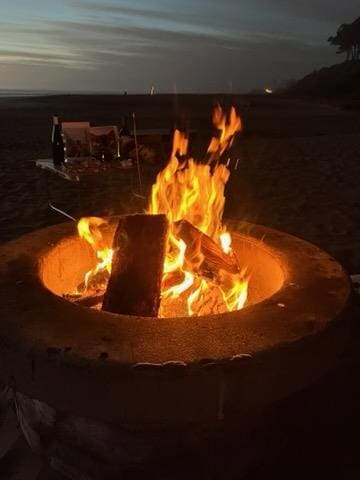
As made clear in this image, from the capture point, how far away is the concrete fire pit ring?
5.27 feet

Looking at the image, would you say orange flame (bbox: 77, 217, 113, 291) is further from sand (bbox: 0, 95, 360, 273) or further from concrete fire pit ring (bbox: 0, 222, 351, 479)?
sand (bbox: 0, 95, 360, 273)

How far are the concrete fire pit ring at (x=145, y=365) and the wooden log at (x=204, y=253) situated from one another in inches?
16.6

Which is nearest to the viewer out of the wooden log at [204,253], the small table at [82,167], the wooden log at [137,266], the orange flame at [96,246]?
the wooden log at [137,266]

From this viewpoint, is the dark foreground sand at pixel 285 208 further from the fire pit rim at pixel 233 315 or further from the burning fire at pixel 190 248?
the burning fire at pixel 190 248

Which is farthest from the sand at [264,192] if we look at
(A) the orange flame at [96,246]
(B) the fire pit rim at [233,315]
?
(A) the orange flame at [96,246]

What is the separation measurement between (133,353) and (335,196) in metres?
6.45

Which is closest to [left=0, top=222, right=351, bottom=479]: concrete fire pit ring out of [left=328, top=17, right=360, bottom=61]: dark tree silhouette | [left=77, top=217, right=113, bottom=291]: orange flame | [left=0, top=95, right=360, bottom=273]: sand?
[left=77, top=217, right=113, bottom=291]: orange flame

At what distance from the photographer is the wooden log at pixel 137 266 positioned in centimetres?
222

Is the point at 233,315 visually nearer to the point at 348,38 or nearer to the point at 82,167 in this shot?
the point at 82,167

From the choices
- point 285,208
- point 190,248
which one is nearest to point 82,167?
point 190,248

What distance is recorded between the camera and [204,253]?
259 cm

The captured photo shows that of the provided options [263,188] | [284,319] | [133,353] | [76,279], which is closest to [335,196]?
[263,188]

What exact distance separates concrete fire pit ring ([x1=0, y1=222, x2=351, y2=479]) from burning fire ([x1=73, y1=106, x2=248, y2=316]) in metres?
0.48

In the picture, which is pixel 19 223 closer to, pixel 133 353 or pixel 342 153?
pixel 133 353
